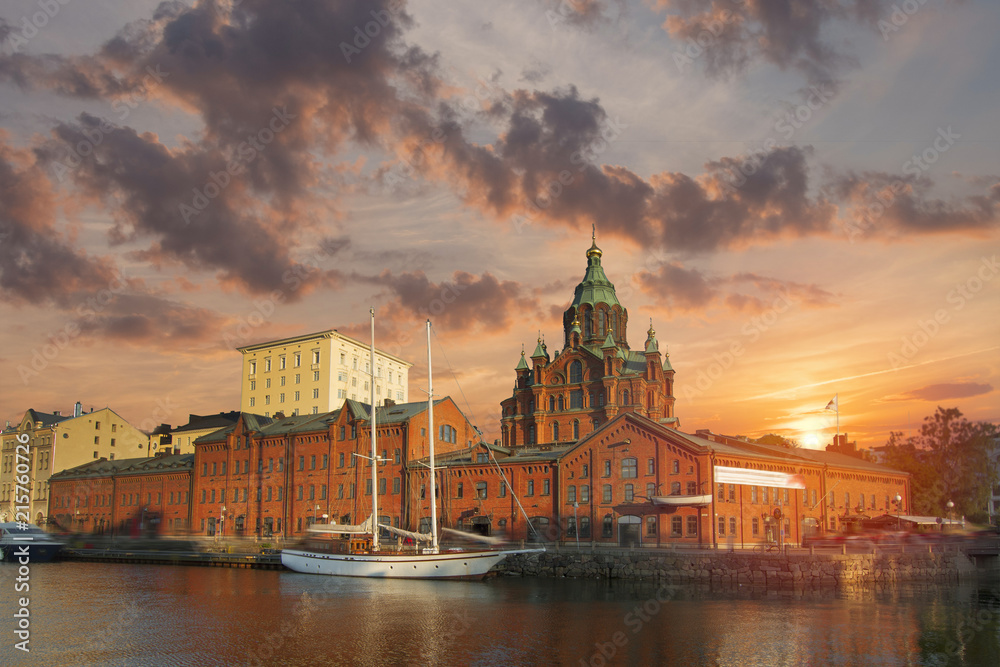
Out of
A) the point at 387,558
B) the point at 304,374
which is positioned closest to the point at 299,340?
the point at 304,374

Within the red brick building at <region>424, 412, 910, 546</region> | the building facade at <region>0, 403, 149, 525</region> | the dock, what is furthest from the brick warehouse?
the dock

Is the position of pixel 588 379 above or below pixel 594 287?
below

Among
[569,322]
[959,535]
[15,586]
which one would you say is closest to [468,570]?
[15,586]

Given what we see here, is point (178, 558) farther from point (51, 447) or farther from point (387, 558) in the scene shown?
point (51, 447)

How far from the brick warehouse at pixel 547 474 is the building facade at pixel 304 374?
21.0m

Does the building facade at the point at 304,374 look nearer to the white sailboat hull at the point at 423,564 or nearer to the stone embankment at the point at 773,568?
the white sailboat hull at the point at 423,564

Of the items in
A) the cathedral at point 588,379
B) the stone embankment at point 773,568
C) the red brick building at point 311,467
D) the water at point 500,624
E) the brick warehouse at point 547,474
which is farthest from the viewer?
the cathedral at point 588,379

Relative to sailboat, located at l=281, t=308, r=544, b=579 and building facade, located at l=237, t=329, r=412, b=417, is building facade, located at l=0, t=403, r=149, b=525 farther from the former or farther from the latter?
sailboat, located at l=281, t=308, r=544, b=579

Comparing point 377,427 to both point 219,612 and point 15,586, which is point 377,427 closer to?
point 15,586

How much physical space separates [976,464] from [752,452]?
37343mm

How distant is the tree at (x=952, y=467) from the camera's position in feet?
298

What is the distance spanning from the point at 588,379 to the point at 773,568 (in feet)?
159

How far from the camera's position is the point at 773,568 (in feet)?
176

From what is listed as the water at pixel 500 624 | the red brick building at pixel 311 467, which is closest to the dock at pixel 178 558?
the red brick building at pixel 311 467
